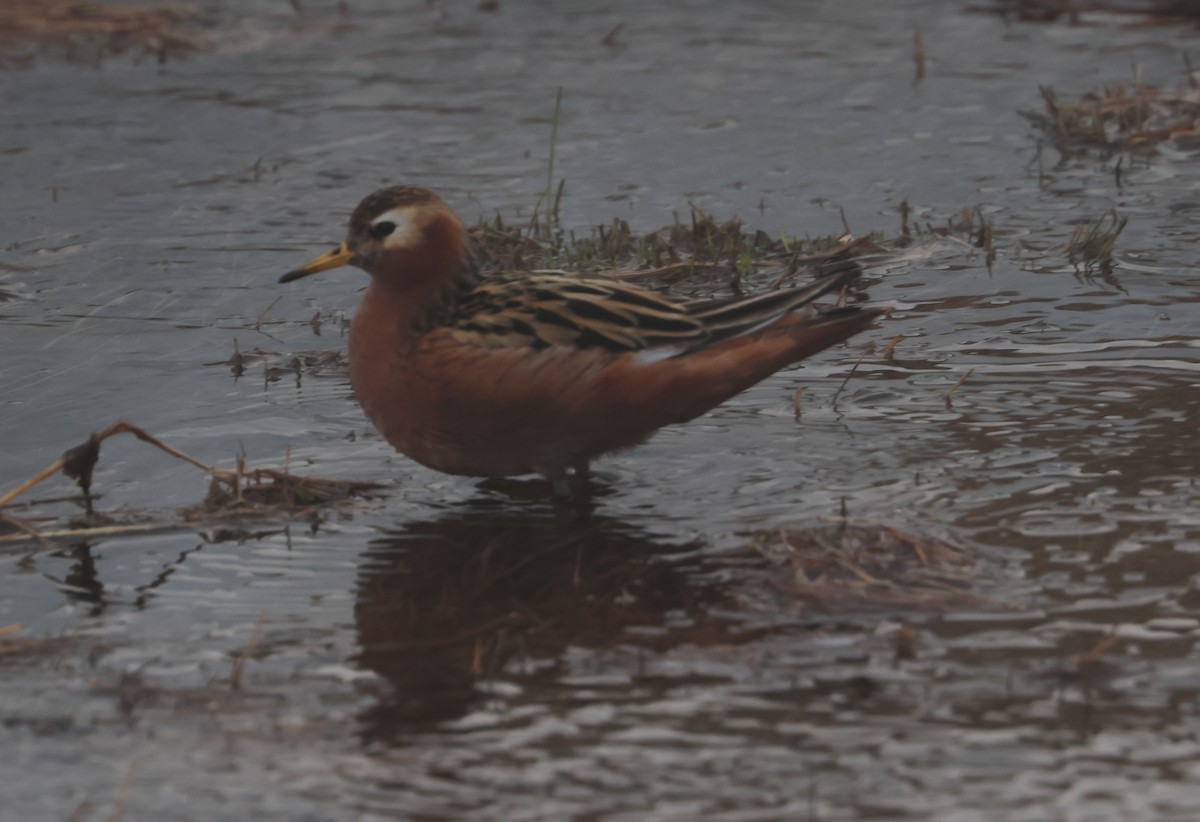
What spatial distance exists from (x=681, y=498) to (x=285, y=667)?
1962 millimetres

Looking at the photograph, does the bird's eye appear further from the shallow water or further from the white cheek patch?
the shallow water

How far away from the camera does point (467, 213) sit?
1160cm

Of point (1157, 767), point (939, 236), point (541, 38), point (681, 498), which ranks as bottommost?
point (1157, 767)

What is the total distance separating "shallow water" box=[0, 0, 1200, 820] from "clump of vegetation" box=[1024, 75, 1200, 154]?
9.9 inches

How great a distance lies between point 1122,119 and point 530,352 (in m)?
7.23

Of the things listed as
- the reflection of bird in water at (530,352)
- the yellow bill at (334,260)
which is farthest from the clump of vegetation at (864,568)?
the yellow bill at (334,260)

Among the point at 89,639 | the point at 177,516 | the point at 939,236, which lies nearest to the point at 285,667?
the point at 89,639

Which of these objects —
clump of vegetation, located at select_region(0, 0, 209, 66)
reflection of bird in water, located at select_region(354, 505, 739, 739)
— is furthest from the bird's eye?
clump of vegetation, located at select_region(0, 0, 209, 66)

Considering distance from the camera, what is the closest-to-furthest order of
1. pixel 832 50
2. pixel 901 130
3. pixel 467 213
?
pixel 467 213 → pixel 901 130 → pixel 832 50

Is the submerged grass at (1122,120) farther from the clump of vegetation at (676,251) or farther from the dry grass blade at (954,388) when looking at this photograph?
the dry grass blade at (954,388)

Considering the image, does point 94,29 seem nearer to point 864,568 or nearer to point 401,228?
point 401,228

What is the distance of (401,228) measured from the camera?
23.5ft

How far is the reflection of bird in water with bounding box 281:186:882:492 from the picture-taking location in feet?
22.5

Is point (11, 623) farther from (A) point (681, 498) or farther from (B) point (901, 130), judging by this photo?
(B) point (901, 130)
